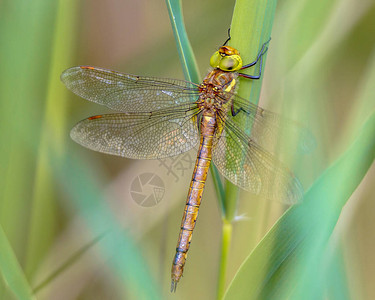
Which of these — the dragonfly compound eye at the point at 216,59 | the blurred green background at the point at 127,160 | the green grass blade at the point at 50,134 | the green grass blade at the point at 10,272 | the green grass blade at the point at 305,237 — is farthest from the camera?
the dragonfly compound eye at the point at 216,59

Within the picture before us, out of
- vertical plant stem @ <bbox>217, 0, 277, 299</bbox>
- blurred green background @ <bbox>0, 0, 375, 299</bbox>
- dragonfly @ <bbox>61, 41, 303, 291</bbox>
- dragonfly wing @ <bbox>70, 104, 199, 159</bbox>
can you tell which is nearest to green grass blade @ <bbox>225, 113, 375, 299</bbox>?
blurred green background @ <bbox>0, 0, 375, 299</bbox>

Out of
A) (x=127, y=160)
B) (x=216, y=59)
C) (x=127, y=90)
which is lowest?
(x=127, y=160)

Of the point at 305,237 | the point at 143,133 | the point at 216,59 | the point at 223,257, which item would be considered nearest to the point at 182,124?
the point at 143,133

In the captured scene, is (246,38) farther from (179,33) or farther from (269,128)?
(269,128)

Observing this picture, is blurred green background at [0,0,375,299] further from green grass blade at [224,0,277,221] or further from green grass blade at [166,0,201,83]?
green grass blade at [166,0,201,83]

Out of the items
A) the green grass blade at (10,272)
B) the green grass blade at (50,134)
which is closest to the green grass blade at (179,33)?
the green grass blade at (50,134)

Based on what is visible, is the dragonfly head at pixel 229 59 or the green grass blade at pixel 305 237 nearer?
the green grass blade at pixel 305 237

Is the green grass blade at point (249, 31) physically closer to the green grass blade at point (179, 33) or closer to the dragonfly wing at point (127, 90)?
the green grass blade at point (179, 33)
